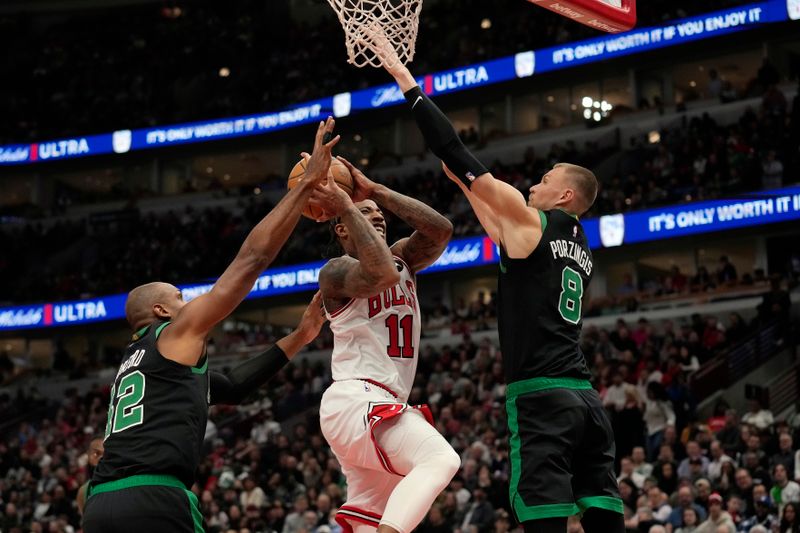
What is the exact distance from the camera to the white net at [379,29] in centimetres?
657

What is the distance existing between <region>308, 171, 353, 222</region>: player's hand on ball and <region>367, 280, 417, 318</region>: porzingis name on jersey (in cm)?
58

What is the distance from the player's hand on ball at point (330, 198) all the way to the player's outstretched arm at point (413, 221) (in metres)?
0.50

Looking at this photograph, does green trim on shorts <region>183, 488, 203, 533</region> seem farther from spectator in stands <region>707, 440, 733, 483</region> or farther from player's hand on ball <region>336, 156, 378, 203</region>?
spectator in stands <region>707, 440, 733, 483</region>

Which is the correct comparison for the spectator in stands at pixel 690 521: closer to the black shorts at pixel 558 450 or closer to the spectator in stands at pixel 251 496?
the black shorts at pixel 558 450

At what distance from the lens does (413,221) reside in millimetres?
6512

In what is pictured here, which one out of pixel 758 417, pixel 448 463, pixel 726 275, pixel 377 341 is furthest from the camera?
pixel 726 275

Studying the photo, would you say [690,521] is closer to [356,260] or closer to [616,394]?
[616,394]

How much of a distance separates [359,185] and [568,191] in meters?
1.33

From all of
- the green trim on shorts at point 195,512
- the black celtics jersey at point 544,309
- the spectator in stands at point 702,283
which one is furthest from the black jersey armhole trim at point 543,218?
the spectator in stands at point 702,283

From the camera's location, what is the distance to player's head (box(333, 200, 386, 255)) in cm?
643

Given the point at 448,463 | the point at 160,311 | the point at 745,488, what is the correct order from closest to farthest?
the point at 448,463, the point at 160,311, the point at 745,488

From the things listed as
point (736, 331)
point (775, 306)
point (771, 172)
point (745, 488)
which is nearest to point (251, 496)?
point (745, 488)

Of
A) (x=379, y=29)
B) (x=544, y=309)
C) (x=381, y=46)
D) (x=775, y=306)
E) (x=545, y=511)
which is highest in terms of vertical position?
(x=379, y=29)

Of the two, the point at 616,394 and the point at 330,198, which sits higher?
the point at 330,198
